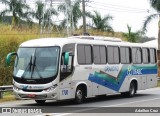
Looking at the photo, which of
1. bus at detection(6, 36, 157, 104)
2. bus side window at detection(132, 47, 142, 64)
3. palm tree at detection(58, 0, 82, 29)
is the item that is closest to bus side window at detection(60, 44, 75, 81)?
bus at detection(6, 36, 157, 104)

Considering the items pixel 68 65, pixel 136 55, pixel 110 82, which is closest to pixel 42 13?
pixel 136 55

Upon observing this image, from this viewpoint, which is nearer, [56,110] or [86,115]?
[86,115]

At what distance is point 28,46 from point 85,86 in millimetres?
2997

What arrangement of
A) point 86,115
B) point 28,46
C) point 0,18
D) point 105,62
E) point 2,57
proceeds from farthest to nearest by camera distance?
point 0,18, point 2,57, point 105,62, point 28,46, point 86,115

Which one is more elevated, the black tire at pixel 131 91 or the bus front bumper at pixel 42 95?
the bus front bumper at pixel 42 95

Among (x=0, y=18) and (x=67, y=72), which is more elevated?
(x=0, y=18)

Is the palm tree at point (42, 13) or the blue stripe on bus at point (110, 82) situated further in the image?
the palm tree at point (42, 13)

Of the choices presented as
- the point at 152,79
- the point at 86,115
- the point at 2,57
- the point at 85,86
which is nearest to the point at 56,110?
the point at 86,115

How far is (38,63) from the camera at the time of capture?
18.9 m

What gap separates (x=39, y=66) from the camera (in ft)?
61.8

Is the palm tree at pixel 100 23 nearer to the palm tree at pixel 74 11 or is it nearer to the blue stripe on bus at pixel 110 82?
the palm tree at pixel 74 11

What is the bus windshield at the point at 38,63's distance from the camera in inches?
735

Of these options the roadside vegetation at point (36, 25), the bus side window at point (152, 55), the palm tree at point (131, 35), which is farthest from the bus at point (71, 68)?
the palm tree at point (131, 35)

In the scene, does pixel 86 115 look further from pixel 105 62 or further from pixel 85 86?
pixel 105 62
